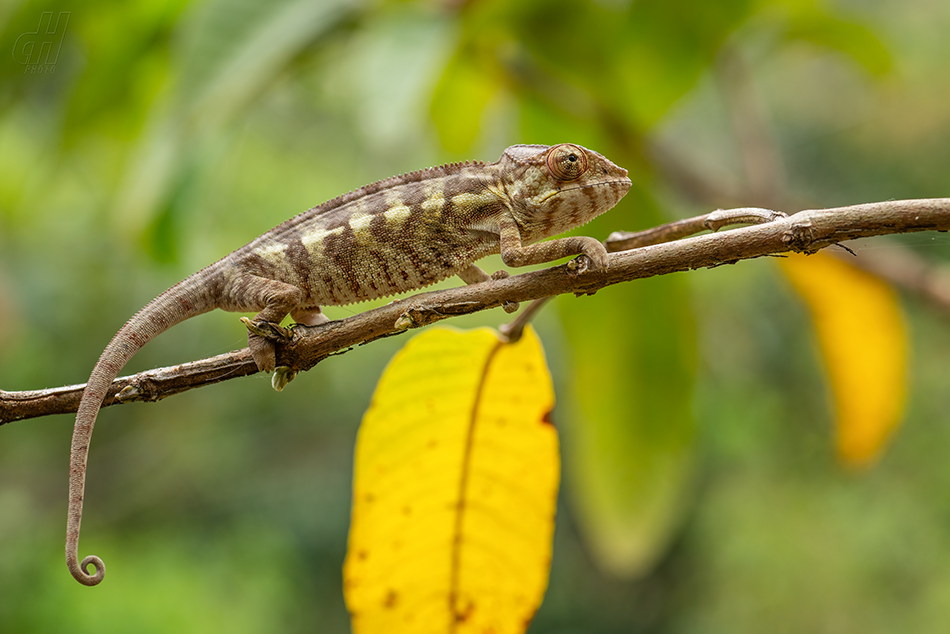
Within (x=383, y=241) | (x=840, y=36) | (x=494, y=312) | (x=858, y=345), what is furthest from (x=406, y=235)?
(x=494, y=312)

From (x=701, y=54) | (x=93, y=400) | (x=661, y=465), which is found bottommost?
(x=661, y=465)

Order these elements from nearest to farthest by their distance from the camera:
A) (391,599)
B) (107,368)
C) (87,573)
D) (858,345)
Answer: (87,573) → (107,368) → (391,599) → (858,345)

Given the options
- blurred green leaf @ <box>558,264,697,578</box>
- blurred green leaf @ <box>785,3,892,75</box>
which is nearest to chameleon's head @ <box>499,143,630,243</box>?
blurred green leaf @ <box>558,264,697,578</box>

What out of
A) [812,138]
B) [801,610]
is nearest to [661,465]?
[801,610]

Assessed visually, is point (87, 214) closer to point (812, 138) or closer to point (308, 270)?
point (308, 270)

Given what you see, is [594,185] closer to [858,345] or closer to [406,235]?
[406,235]

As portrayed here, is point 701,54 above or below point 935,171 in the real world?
above

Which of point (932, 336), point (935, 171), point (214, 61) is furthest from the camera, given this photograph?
point (935, 171)

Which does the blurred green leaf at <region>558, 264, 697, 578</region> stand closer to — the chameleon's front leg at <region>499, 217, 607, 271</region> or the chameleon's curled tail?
the chameleon's front leg at <region>499, 217, 607, 271</region>
